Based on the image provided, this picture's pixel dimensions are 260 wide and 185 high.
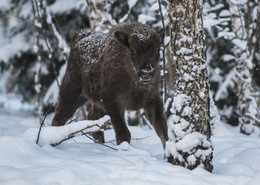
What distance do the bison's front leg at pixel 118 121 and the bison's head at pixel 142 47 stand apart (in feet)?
2.11

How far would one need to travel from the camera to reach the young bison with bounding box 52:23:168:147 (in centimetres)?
462

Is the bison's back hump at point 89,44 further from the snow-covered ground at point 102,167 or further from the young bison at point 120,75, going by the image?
the snow-covered ground at point 102,167

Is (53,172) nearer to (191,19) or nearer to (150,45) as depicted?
(191,19)

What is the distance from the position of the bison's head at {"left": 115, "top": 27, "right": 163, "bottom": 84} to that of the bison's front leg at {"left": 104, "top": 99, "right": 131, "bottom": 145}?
643mm

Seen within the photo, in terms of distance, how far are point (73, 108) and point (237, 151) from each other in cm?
284

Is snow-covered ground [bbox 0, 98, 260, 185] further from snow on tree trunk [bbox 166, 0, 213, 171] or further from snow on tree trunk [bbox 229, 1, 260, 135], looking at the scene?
snow on tree trunk [bbox 229, 1, 260, 135]

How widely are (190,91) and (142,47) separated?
128cm

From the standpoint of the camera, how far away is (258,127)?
857 cm

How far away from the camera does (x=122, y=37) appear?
478 centimetres

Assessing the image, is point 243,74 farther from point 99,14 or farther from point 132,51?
point 132,51

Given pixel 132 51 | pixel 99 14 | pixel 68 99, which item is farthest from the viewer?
pixel 99 14

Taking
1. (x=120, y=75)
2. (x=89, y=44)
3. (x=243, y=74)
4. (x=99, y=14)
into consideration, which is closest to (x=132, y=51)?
(x=120, y=75)

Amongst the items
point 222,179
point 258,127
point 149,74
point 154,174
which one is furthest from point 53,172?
point 258,127

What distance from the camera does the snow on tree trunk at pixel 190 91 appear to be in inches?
136
